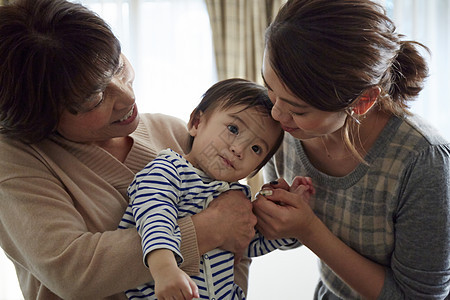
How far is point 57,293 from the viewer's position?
3.88 ft

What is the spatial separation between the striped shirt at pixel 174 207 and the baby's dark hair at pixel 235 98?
0.64 ft

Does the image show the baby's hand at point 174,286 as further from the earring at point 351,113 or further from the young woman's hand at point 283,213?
the earring at point 351,113

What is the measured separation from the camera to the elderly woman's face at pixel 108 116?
1226 millimetres

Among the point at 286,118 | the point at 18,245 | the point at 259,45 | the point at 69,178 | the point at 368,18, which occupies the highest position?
the point at 368,18

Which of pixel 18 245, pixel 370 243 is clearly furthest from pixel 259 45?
pixel 18 245

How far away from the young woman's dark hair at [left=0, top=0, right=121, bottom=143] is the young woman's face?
40 centimetres

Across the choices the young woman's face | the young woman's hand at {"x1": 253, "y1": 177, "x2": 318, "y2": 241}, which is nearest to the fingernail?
the young woman's hand at {"x1": 253, "y1": 177, "x2": 318, "y2": 241}

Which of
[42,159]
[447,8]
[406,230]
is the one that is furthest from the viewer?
[447,8]

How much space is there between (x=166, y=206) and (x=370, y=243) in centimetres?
64

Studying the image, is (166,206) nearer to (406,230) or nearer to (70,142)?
(70,142)

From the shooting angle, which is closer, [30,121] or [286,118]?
[30,121]

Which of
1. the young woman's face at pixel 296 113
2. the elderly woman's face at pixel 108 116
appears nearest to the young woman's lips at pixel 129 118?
the elderly woman's face at pixel 108 116

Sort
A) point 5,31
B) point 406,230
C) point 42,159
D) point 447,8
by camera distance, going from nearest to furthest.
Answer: point 5,31 → point 42,159 → point 406,230 → point 447,8

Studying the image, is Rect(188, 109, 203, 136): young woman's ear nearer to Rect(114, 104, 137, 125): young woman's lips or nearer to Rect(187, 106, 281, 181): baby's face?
Rect(187, 106, 281, 181): baby's face
